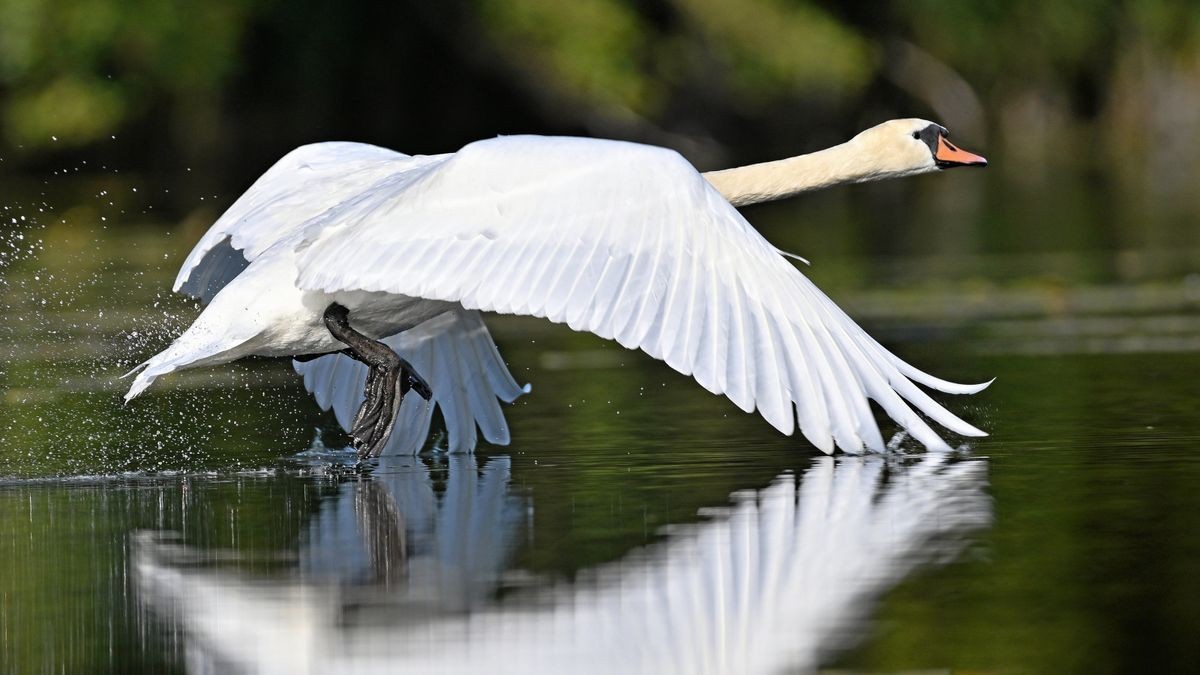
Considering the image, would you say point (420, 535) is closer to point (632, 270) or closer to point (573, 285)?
point (573, 285)

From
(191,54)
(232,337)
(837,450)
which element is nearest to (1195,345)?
(837,450)

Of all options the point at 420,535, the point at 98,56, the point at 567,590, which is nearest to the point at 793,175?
the point at 420,535

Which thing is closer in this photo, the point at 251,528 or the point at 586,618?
the point at 586,618

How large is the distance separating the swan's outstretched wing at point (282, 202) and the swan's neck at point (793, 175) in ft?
4.17

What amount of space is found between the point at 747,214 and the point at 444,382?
18.4 meters

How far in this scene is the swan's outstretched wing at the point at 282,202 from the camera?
9.51m

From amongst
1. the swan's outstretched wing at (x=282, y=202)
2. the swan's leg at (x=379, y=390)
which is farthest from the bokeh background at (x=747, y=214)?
the swan's outstretched wing at (x=282, y=202)

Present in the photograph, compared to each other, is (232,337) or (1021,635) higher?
(232,337)

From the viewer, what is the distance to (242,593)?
19.8 feet

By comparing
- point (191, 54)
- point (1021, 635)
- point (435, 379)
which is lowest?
point (1021, 635)

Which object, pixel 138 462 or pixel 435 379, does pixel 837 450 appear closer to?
pixel 435 379

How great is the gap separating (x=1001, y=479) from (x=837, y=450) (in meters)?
1.30

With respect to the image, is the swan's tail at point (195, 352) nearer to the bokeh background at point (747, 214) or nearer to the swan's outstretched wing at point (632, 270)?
the bokeh background at point (747, 214)

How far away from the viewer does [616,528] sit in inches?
269
